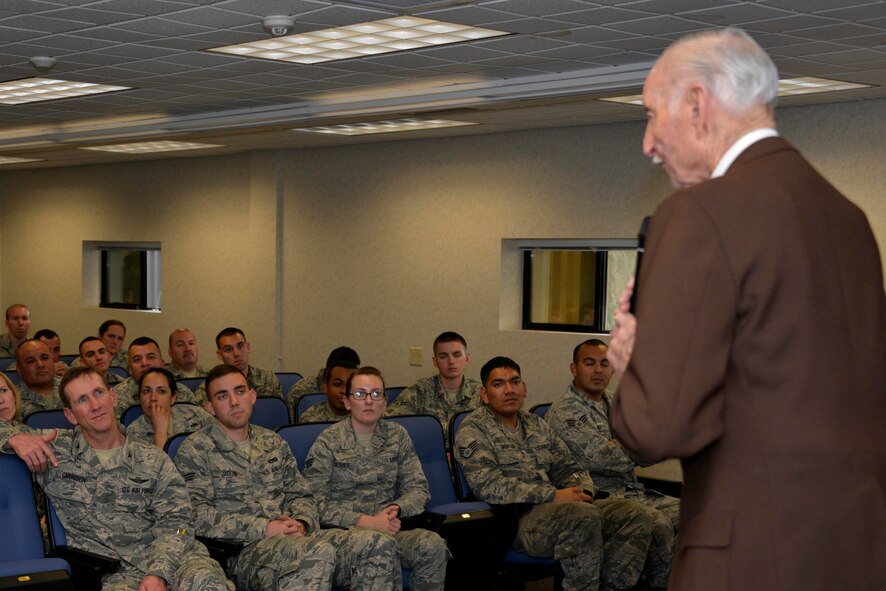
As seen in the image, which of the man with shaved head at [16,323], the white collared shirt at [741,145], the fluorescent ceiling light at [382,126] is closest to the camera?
the white collared shirt at [741,145]

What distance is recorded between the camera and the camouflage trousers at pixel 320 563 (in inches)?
167

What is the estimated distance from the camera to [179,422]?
19.6ft

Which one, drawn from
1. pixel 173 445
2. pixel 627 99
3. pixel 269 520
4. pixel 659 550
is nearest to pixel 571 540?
pixel 659 550

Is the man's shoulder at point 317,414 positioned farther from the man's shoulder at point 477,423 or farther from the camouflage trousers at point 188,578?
the camouflage trousers at point 188,578

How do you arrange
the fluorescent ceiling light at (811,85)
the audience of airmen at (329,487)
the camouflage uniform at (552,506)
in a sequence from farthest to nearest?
the fluorescent ceiling light at (811,85)
the camouflage uniform at (552,506)
the audience of airmen at (329,487)

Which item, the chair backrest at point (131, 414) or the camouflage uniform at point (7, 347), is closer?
the chair backrest at point (131, 414)

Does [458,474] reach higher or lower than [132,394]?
lower

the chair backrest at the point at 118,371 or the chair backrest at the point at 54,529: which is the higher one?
the chair backrest at the point at 118,371

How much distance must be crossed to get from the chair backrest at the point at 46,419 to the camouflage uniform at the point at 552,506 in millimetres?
1887

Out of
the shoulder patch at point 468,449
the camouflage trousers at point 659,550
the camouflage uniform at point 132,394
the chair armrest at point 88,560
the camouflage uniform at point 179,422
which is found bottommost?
the camouflage trousers at point 659,550

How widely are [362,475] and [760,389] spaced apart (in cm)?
377

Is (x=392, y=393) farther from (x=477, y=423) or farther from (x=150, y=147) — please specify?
(x=150, y=147)

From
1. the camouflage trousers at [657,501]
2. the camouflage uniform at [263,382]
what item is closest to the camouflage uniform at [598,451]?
the camouflage trousers at [657,501]

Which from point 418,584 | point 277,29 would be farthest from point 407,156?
point 418,584
